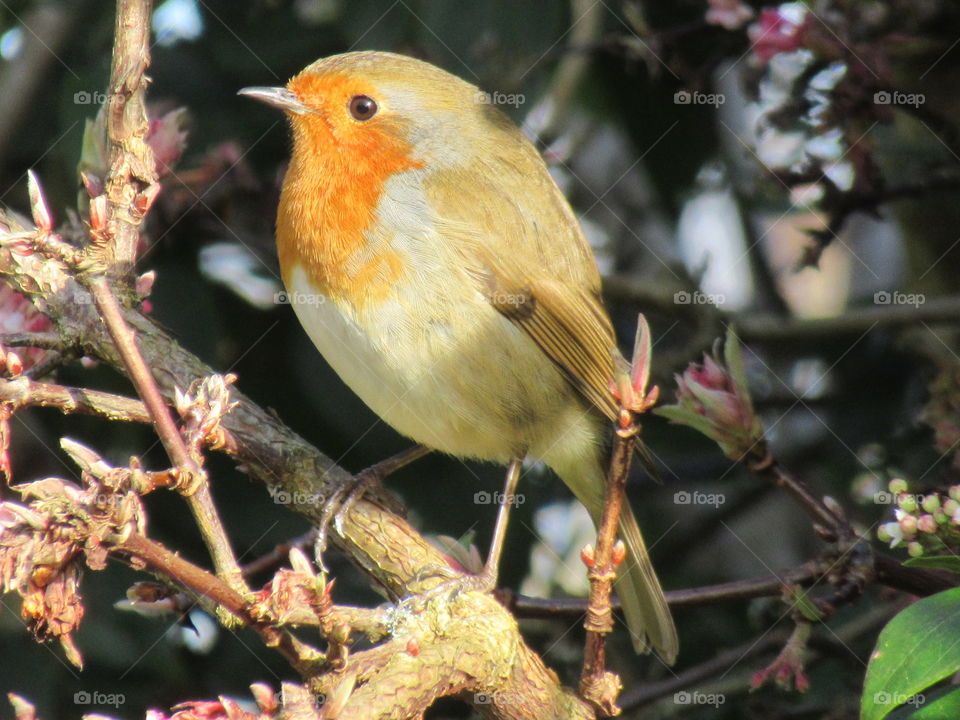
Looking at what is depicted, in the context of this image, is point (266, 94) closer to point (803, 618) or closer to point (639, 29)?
point (639, 29)

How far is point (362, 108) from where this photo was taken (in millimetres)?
3365

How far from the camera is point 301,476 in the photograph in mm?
2727

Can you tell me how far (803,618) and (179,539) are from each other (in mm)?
2061

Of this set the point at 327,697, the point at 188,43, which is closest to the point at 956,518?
the point at 327,697

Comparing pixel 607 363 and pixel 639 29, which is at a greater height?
pixel 639 29
